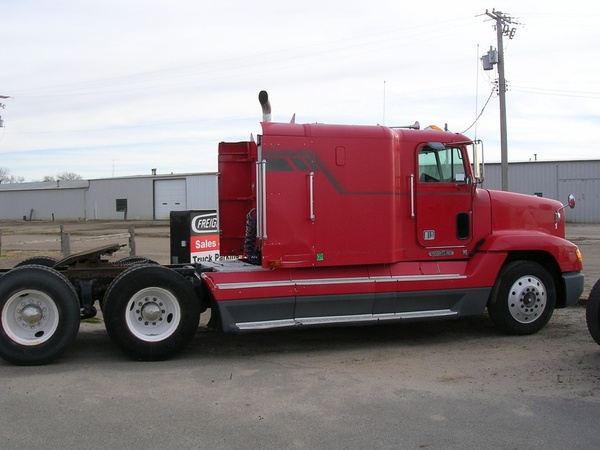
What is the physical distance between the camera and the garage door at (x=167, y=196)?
57.7 meters

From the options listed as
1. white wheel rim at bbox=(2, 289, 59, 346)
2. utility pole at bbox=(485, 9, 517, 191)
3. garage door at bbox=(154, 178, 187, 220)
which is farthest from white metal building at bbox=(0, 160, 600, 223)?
white wheel rim at bbox=(2, 289, 59, 346)

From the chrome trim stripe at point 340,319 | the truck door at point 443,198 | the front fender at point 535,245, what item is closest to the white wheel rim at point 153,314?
the chrome trim stripe at point 340,319

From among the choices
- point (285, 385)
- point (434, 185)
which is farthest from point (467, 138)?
point (285, 385)

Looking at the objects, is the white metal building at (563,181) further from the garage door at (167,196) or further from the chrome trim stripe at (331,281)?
the chrome trim stripe at (331,281)

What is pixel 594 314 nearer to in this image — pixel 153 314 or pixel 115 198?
pixel 153 314

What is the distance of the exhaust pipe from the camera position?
7.75 m

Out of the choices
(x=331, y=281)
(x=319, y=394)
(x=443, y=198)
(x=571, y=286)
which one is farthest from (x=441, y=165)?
(x=319, y=394)

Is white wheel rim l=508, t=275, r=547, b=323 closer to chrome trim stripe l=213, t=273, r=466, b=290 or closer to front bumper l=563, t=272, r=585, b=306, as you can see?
front bumper l=563, t=272, r=585, b=306

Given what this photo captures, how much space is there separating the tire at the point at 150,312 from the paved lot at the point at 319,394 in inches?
8.4

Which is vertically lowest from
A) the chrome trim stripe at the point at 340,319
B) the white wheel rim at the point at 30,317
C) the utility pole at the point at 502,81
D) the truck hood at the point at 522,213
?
the chrome trim stripe at the point at 340,319

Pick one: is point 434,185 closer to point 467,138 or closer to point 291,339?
point 467,138

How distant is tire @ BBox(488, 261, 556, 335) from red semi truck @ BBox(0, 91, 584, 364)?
15mm

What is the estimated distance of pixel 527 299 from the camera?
7770 mm

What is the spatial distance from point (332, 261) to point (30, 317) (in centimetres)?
349
